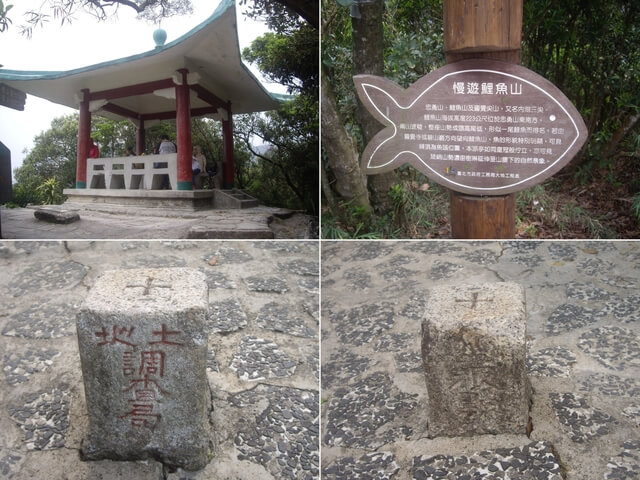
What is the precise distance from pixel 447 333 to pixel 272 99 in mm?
2264

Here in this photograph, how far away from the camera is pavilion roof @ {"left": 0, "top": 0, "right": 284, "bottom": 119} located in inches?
137

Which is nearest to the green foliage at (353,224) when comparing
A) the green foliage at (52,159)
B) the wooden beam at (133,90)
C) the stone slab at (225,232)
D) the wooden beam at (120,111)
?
the stone slab at (225,232)

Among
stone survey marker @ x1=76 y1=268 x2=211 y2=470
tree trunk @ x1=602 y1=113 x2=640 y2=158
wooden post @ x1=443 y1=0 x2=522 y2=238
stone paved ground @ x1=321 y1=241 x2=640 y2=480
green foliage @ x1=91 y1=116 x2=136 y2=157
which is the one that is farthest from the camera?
tree trunk @ x1=602 y1=113 x2=640 y2=158

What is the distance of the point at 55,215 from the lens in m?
3.38

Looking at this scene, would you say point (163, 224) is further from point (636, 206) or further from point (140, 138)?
point (636, 206)

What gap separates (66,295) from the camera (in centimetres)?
361

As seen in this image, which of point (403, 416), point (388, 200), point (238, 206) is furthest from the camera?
point (388, 200)

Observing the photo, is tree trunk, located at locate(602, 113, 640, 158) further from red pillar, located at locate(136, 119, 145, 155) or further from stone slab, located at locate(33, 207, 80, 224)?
stone slab, located at locate(33, 207, 80, 224)

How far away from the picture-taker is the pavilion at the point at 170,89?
11.6ft

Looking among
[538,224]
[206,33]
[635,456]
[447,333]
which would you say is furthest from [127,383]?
[538,224]

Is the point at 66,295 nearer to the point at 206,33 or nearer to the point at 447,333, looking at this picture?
the point at 206,33

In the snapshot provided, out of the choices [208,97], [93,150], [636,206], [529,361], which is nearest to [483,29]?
[529,361]

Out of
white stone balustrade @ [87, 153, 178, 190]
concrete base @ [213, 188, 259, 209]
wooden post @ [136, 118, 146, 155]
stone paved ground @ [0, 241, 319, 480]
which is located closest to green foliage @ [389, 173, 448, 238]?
stone paved ground @ [0, 241, 319, 480]

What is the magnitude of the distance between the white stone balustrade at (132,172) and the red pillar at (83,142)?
0.13ft
